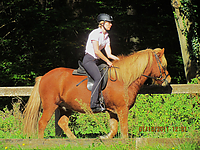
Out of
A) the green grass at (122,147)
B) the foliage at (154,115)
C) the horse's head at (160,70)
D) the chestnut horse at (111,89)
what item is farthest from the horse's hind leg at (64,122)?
the horse's head at (160,70)

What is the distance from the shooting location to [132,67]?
232 inches

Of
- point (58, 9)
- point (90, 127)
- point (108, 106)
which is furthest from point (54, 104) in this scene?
point (58, 9)

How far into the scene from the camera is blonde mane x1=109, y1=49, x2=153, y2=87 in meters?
5.84

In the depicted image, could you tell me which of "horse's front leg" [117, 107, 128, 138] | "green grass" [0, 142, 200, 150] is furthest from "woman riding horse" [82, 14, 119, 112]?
"green grass" [0, 142, 200, 150]

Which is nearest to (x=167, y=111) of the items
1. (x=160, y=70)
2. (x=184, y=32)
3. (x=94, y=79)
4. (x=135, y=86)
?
(x=160, y=70)

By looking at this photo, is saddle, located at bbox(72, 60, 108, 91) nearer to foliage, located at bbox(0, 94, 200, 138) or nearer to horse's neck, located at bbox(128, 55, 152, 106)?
horse's neck, located at bbox(128, 55, 152, 106)

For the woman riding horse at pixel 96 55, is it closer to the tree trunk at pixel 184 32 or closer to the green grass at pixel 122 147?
the green grass at pixel 122 147

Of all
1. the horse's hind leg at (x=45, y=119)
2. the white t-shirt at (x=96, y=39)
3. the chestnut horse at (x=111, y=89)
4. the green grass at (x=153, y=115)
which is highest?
the white t-shirt at (x=96, y=39)

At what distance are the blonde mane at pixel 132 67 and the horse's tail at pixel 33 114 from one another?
1855 millimetres

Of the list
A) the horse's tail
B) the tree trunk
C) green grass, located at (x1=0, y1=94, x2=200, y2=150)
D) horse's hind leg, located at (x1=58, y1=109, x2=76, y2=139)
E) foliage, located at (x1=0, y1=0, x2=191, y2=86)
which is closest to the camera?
the horse's tail

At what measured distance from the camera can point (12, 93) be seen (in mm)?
6789

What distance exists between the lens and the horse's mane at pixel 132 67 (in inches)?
230

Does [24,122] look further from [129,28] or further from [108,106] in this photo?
[129,28]

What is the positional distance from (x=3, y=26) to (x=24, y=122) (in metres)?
9.44
